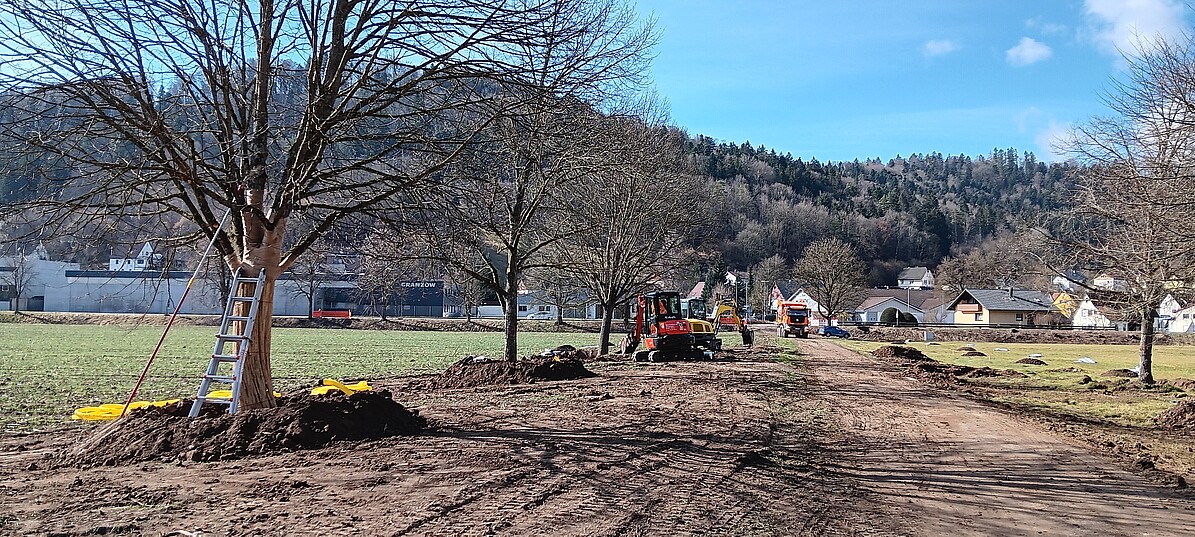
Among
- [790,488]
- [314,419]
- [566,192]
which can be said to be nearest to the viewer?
[790,488]

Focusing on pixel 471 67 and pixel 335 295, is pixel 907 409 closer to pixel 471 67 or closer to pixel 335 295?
pixel 471 67

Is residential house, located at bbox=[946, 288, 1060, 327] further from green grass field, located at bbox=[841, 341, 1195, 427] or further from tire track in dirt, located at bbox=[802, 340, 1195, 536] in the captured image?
tire track in dirt, located at bbox=[802, 340, 1195, 536]

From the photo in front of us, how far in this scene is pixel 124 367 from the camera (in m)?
21.9

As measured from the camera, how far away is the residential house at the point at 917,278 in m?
123

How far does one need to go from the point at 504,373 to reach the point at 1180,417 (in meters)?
12.6

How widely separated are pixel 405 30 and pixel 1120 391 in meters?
19.4

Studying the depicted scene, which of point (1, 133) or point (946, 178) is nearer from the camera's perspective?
point (1, 133)

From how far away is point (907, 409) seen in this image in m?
14.8

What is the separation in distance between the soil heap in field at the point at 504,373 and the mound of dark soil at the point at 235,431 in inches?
291

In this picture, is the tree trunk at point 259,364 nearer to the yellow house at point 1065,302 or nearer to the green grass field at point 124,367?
the green grass field at point 124,367

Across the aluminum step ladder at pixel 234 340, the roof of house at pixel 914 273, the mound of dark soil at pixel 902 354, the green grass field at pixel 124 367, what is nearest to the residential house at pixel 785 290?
the roof of house at pixel 914 273

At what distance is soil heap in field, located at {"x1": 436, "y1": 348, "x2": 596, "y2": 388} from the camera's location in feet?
56.3

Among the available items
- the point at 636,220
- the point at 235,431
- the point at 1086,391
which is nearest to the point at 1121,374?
the point at 1086,391

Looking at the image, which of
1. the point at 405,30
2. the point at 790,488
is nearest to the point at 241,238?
the point at 405,30
